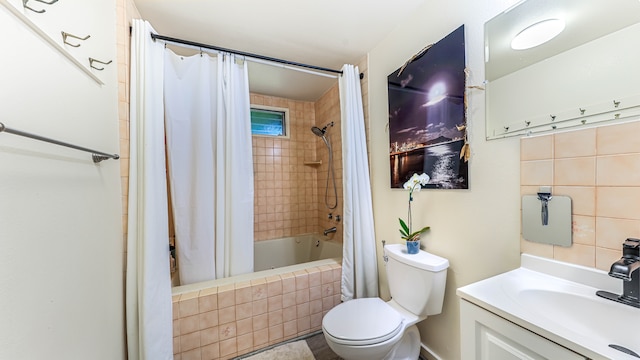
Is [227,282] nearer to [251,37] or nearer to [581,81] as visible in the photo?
[251,37]

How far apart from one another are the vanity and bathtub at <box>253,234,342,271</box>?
5.55 ft

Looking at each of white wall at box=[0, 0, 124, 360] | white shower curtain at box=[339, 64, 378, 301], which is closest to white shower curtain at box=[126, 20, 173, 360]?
white wall at box=[0, 0, 124, 360]

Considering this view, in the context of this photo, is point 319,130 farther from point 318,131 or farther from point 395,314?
point 395,314

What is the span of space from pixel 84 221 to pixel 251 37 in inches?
60.7

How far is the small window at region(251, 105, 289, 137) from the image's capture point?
2746 mm

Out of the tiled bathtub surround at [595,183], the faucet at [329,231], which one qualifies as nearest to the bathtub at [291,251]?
the faucet at [329,231]

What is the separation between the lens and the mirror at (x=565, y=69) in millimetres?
739

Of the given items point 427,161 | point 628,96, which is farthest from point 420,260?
point 628,96

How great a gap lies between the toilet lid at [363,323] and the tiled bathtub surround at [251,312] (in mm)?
417

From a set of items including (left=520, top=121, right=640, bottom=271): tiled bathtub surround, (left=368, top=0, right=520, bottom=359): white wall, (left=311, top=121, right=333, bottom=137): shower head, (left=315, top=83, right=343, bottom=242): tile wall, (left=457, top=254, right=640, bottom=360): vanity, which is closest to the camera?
(left=457, top=254, right=640, bottom=360): vanity

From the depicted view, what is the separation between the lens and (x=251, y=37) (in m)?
1.70

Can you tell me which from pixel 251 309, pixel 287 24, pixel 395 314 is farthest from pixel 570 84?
pixel 251 309

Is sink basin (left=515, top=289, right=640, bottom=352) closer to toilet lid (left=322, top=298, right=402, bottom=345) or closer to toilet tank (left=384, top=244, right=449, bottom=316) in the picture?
toilet tank (left=384, top=244, right=449, bottom=316)

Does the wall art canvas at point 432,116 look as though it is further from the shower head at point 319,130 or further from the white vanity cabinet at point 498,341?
the shower head at point 319,130
